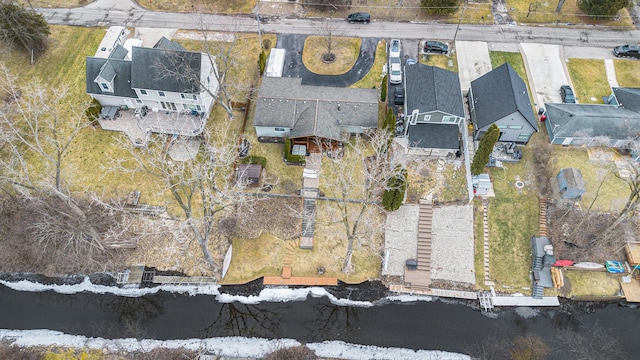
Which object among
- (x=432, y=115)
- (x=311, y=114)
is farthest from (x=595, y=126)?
(x=311, y=114)

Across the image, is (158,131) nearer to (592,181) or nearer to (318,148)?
(318,148)

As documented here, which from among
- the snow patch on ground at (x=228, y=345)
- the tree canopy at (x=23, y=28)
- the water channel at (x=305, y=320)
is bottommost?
the snow patch on ground at (x=228, y=345)

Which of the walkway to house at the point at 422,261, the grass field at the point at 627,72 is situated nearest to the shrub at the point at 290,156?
the walkway to house at the point at 422,261

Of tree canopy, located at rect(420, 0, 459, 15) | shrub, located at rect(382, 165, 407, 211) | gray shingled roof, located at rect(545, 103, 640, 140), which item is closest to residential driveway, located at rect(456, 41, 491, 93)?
tree canopy, located at rect(420, 0, 459, 15)

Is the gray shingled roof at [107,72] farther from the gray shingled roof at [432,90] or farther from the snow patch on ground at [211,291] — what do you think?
the gray shingled roof at [432,90]

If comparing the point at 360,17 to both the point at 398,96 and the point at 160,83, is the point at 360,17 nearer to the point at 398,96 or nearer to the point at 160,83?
the point at 398,96

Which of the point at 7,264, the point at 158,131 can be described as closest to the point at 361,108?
the point at 158,131
